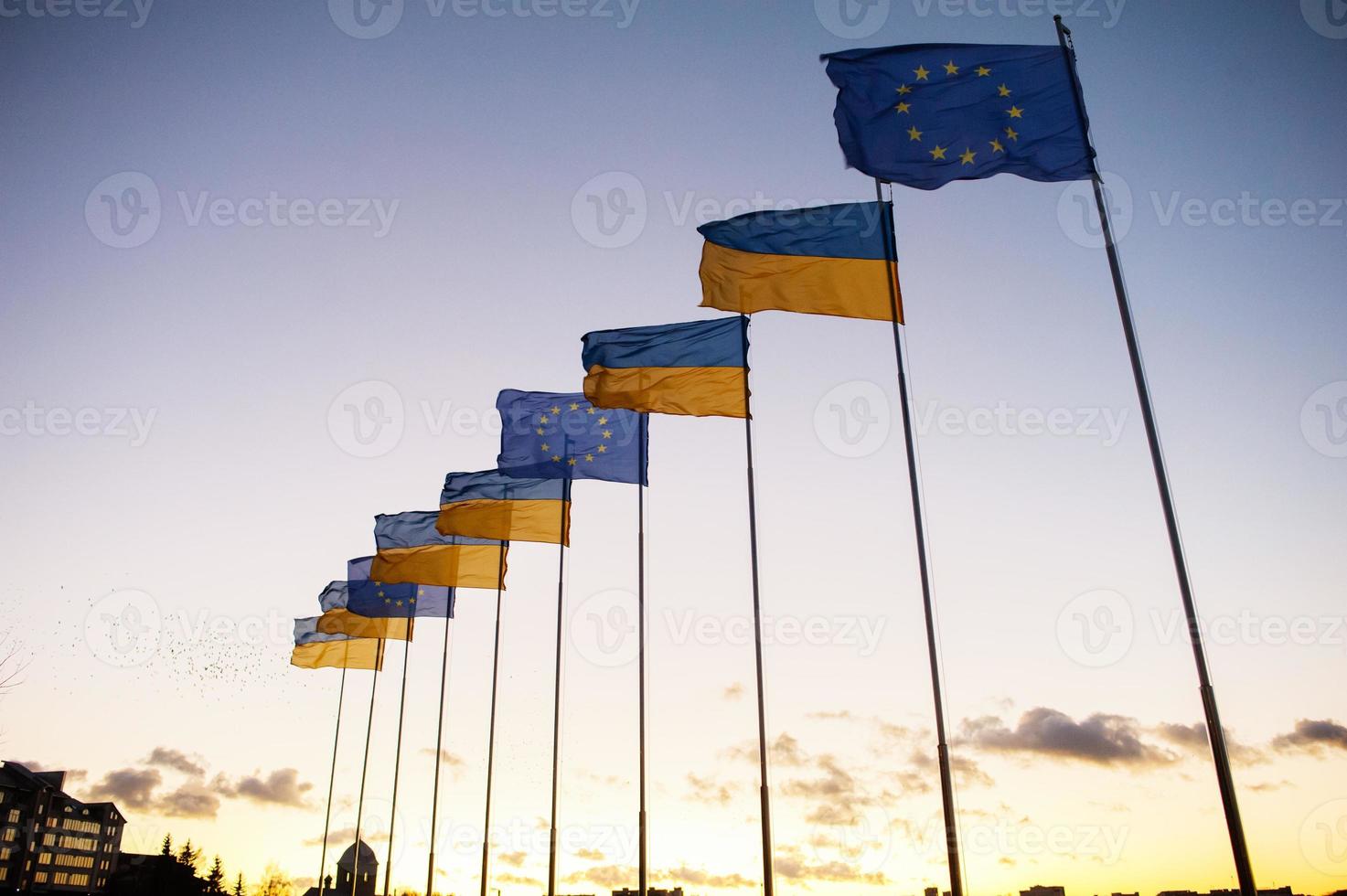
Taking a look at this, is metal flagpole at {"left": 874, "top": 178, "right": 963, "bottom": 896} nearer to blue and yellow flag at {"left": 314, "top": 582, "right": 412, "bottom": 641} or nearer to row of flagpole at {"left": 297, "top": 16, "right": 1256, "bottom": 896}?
row of flagpole at {"left": 297, "top": 16, "right": 1256, "bottom": 896}

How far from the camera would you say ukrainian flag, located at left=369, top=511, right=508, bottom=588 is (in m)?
39.7

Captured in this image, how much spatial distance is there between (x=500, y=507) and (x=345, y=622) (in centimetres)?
1727

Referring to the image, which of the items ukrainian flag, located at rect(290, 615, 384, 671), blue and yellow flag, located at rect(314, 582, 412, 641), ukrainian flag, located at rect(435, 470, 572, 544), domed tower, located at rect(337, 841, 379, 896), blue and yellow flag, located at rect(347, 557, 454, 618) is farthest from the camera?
domed tower, located at rect(337, 841, 379, 896)

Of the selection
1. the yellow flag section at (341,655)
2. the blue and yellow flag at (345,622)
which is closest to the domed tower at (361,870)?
the yellow flag section at (341,655)

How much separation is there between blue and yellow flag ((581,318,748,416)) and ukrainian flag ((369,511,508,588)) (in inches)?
609

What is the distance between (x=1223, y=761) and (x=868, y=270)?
463 inches

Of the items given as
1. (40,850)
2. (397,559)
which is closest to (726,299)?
(397,559)

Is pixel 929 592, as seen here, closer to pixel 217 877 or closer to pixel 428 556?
pixel 428 556

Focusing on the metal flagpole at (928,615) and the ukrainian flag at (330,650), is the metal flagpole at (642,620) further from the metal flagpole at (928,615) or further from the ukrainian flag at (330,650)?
the ukrainian flag at (330,650)

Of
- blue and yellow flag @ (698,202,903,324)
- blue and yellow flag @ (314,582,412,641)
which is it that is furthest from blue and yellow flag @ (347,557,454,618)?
blue and yellow flag @ (698,202,903,324)

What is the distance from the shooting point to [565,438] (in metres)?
32.7

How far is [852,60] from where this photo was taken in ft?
61.2

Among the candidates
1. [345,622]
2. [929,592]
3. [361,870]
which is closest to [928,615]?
[929,592]

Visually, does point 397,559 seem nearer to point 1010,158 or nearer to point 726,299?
point 726,299
